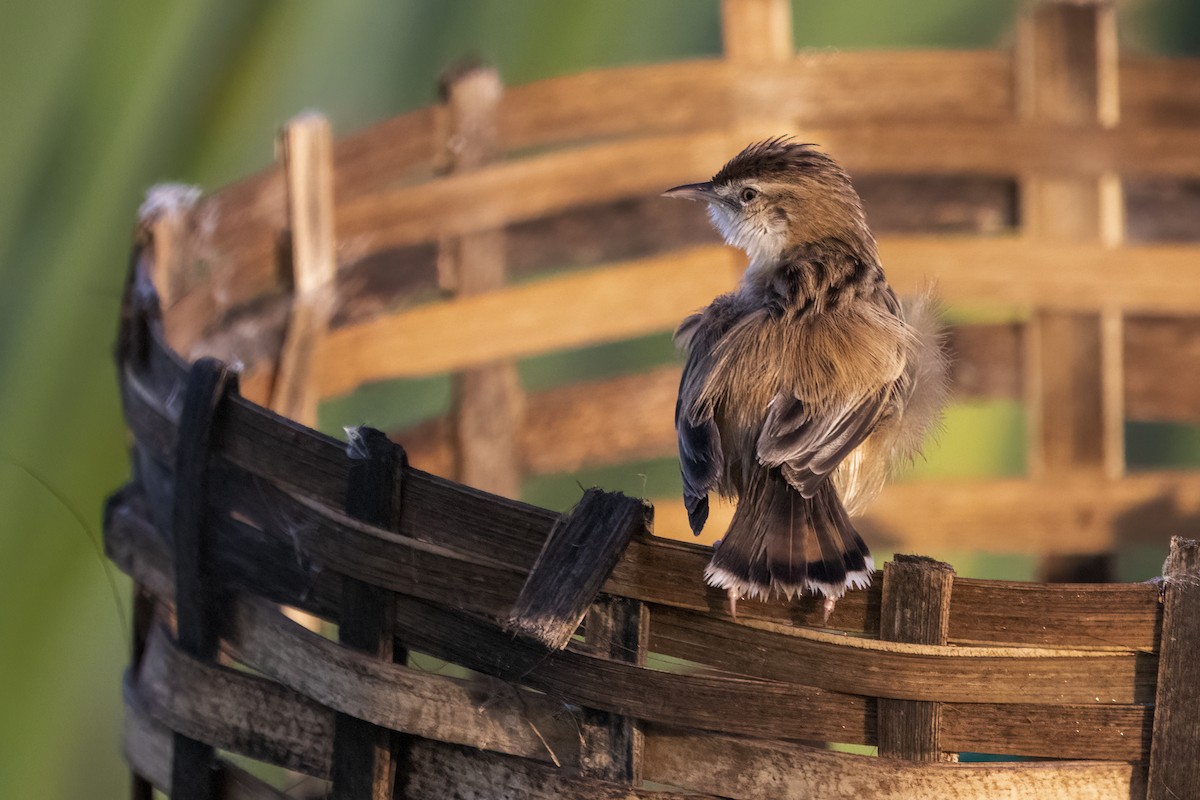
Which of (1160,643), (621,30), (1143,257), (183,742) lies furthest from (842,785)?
(621,30)

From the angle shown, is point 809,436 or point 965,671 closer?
point 965,671

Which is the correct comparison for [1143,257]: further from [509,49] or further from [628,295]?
[509,49]

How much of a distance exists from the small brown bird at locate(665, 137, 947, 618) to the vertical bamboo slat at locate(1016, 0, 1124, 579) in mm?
1182

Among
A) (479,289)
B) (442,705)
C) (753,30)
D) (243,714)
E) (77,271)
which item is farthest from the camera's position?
(753,30)

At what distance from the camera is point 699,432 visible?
1.52 metres

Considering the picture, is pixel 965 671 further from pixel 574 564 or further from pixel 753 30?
pixel 753 30

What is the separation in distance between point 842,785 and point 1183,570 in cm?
33

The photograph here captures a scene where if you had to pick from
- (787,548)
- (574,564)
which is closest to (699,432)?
(787,548)

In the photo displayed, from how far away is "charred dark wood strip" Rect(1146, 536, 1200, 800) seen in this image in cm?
114

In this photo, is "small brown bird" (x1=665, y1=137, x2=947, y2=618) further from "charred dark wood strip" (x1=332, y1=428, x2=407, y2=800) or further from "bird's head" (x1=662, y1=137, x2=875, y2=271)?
"charred dark wood strip" (x1=332, y1=428, x2=407, y2=800)

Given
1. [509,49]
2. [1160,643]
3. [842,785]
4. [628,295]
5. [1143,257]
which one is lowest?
[842,785]

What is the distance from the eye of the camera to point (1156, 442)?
3354 millimetres

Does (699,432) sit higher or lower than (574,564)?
higher

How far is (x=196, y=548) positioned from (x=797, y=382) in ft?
2.14
